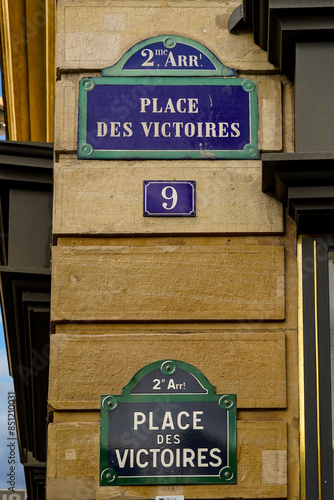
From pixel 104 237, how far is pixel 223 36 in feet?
6.10

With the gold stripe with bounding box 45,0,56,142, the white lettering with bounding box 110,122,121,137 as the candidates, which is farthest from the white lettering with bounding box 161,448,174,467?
the gold stripe with bounding box 45,0,56,142

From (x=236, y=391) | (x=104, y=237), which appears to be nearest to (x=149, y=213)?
(x=104, y=237)

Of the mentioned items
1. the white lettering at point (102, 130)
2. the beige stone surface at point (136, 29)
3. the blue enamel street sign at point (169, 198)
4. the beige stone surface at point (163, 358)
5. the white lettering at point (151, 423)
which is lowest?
the white lettering at point (151, 423)

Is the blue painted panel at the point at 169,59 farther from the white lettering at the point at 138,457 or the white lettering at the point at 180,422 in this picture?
the white lettering at the point at 138,457

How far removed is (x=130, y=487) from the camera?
566 cm

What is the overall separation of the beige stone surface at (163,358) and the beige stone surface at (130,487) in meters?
0.16

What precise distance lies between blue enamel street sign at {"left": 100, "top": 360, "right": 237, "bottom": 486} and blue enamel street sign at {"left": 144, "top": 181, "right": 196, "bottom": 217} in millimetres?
1092

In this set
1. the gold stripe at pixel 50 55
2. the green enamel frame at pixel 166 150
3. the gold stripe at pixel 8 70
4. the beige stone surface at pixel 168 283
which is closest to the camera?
the beige stone surface at pixel 168 283

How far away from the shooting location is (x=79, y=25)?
6.61 meters

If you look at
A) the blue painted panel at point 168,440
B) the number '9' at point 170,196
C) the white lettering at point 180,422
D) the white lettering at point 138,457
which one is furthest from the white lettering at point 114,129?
the white lettering at point 138,457

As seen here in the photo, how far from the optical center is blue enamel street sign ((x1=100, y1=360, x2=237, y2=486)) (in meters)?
5.68

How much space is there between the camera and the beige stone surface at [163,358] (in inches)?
229

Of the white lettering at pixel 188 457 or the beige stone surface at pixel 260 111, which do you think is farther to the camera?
the beige stone surface at pixel 260 111

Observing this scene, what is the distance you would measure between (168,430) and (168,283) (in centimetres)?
103
